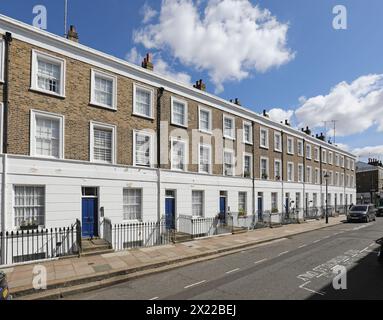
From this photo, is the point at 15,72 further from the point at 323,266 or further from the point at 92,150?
the point at 323,266

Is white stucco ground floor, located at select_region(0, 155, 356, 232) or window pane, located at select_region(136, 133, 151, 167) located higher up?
window pane, located at select_region(136, 133, 151, 167)

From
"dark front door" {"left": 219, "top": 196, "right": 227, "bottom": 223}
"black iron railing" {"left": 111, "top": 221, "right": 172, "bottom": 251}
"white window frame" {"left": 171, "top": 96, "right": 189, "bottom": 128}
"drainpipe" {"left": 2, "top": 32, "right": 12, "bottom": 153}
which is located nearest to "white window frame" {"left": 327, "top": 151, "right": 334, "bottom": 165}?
"dark front door" {"left": 219, "top": 196, "right": 227, "bottom": 223}

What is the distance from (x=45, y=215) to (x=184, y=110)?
10.5 m

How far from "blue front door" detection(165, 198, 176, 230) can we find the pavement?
233cm

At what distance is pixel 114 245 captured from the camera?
13.8 m

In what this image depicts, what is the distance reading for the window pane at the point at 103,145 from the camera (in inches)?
568

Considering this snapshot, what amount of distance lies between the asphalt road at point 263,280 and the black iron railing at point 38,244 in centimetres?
449

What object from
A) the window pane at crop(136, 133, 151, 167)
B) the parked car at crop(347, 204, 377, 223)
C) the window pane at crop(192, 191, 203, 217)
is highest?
the window pane at crop(136, 133, 151, 167)

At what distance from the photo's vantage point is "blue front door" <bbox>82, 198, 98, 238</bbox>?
13.7m

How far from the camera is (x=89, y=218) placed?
45.3 ft

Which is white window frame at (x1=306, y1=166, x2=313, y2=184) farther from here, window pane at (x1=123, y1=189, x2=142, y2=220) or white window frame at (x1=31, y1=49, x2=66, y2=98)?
white window frame at (x1=31, y1=49, x2=66, y2=98)

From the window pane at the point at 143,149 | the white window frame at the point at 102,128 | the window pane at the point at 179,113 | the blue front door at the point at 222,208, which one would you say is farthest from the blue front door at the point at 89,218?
the blue front door at the point at 222,208

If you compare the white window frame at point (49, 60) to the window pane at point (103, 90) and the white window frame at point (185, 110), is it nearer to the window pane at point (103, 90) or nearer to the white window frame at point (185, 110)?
the window pane at point (103, 90)

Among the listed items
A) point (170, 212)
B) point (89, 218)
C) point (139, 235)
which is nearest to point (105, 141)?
point (89, 218)
